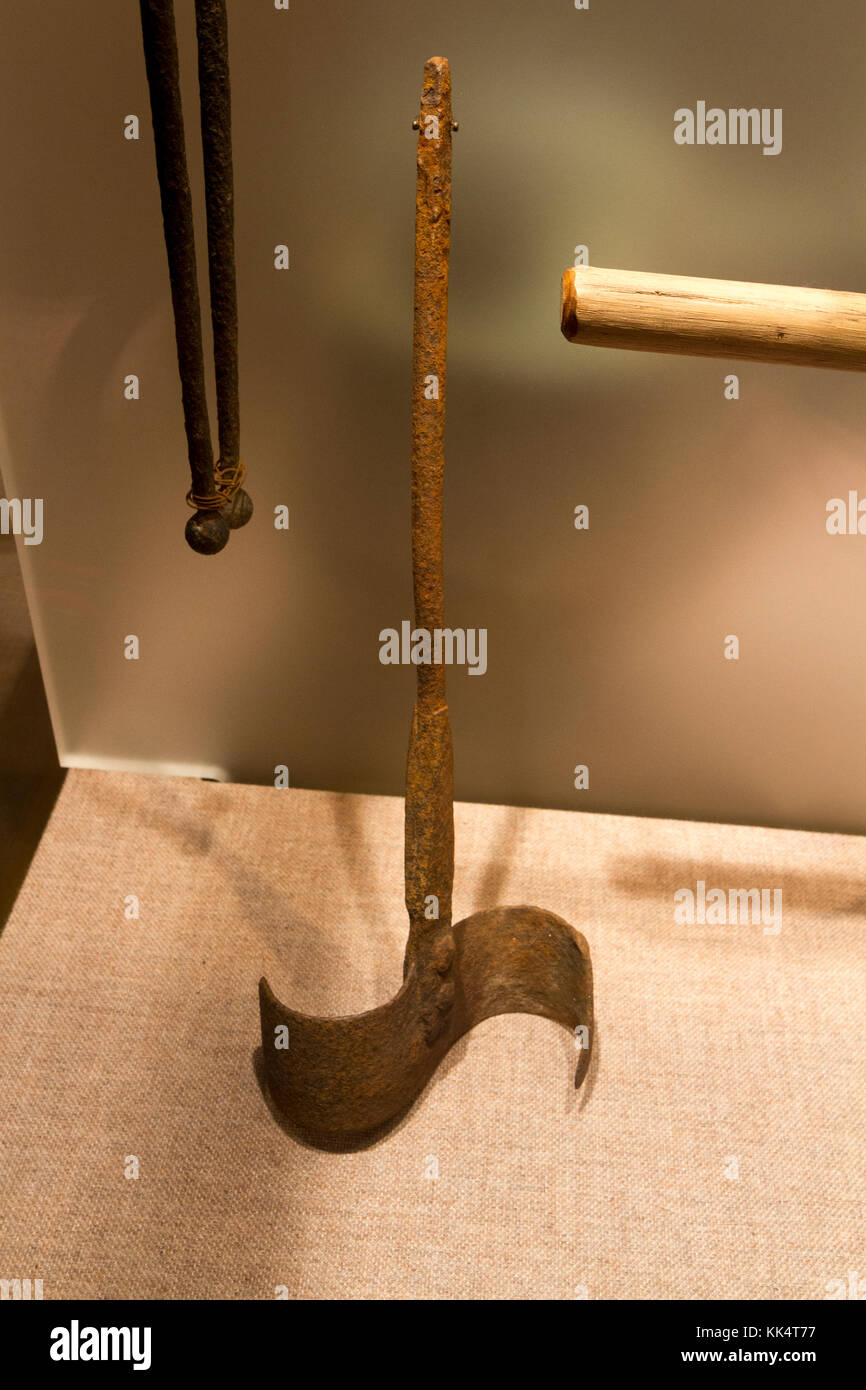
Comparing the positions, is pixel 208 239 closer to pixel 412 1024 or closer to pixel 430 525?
pixel 430 525

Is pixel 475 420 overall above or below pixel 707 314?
below


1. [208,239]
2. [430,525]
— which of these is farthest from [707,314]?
[208,239]

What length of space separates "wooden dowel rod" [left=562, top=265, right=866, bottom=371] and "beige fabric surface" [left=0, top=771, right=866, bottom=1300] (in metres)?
1.01

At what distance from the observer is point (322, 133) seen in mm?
1622

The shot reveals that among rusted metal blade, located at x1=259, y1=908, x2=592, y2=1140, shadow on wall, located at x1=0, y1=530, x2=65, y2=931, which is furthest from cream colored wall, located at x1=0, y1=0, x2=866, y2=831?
rusted metal blade, located at x1=259, y1=908, x2=592, y2=1140

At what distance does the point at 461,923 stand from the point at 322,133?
1.14 m

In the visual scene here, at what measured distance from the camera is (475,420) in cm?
182

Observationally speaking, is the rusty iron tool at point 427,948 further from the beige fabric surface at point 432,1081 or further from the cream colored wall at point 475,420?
the cream colored wall at point 475,420

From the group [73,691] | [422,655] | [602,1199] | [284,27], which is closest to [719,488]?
[422,655]

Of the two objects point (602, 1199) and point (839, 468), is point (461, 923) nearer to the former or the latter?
point (602, 1199)

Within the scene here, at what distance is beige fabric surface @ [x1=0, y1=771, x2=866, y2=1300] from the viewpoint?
62.1 inches

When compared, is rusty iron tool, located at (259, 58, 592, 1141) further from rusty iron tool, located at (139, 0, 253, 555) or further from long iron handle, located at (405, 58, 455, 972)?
rusty iron tool, located at (139, 0, 253, 555)

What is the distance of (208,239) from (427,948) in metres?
0.96

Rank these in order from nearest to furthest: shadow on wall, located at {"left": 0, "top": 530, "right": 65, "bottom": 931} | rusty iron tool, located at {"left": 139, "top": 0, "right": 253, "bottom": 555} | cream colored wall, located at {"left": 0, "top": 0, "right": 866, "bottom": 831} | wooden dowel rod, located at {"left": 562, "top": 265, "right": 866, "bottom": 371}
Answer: rusty iron tool, located at {"left": 139, "top": 0, "right": 253, "bottom": 555}
wooden dowel rod, located at {"left": 562, "top": 265, "right": 866, "bottom": 371}
cream colored wall, located at {"left": 0, "top": 0, "right": 866, "bottom": 831}
shadow on wall, located at {"left": 0, "top": 530, "right": 65, "bottom": 931}
